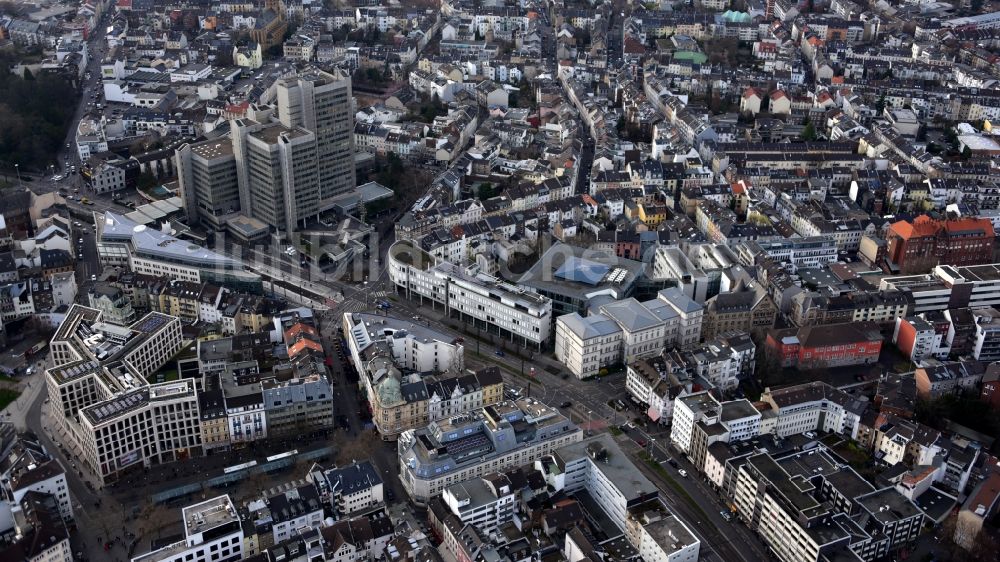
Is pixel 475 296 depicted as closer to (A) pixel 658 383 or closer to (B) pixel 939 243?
(A) pixel 658 383

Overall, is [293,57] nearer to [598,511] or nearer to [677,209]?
[677,209]

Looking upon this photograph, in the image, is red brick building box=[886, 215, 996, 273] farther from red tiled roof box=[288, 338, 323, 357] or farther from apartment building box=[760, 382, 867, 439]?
red tiled roof box=[288, 338, 323, 357]

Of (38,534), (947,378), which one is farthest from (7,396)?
(947,378)

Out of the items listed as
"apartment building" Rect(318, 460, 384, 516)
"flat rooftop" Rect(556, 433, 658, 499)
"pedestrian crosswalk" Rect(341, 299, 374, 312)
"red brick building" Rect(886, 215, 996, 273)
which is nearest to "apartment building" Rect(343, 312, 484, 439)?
"pedestrian crosswalk" Rect(341, 299, 374, 312)

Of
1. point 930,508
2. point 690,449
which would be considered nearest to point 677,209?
point 690,449

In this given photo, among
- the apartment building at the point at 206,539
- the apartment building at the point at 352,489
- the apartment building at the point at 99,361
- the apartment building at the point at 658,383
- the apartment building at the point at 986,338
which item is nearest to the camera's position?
the apartment building at the point at 206,539

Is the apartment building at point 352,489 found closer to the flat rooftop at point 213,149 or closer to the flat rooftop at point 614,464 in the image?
the flat rooftop at point 614,464

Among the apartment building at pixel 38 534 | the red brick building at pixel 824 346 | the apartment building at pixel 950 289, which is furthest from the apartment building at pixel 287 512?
the apartment building at pixel 950 289
